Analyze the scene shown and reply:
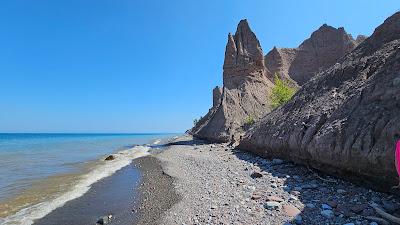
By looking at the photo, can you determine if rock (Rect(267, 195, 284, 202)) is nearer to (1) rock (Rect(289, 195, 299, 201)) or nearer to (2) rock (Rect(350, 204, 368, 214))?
(1) rock (Rect(289, 195, 299, 201))

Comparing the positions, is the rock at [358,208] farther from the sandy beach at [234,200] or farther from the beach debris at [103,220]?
the beach debris at [103,220]

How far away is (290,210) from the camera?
8.26 meters

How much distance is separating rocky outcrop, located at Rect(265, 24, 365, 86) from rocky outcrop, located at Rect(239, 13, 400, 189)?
50.5m

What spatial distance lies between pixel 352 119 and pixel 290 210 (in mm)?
4404

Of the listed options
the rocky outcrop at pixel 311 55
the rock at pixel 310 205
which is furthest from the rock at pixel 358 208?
the rocky outcrop at pixel 311 55

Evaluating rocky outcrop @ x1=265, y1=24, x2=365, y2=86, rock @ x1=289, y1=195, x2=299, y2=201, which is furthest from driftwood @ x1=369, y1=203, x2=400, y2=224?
rocky outcrop @ x1=265, y1=24, x2=365, y2=86

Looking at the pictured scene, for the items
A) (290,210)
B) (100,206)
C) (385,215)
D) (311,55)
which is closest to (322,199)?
(290,210)

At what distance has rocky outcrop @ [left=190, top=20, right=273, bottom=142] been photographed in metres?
35.9

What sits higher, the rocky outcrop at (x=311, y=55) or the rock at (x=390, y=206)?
the rocky outcrop at (x=311, y=55)

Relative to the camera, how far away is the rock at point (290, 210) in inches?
315

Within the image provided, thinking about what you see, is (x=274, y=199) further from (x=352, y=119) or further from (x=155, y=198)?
(x=155, y=198)

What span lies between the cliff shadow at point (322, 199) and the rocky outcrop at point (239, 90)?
19.5 metres

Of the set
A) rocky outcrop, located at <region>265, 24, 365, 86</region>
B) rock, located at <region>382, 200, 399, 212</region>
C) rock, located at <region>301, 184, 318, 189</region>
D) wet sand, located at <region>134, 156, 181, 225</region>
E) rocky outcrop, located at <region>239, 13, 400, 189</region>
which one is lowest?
wet sand, located at <region>134, 156, 181, 225</region>

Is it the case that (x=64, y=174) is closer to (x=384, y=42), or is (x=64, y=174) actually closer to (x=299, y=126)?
(x=299, y=126)
